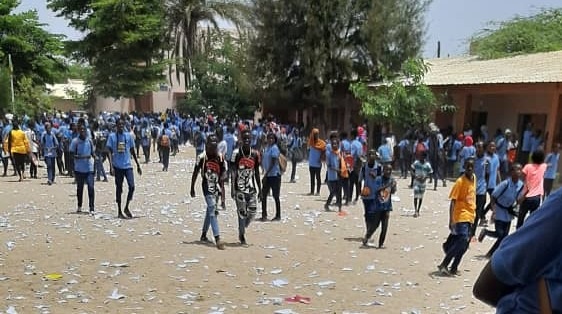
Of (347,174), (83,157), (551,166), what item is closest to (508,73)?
(551,166)

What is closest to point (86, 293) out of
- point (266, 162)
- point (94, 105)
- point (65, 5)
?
point (266, 162)

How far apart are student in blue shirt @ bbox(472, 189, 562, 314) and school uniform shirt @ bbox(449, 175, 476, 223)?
17.9 ft

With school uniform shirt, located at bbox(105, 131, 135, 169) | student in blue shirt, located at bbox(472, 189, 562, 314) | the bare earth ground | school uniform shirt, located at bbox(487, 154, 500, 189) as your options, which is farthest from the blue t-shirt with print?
student in blue shirt, located at bbox(472, 189, 562, 314)

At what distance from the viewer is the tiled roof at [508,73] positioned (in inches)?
662

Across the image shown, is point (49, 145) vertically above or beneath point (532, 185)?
above

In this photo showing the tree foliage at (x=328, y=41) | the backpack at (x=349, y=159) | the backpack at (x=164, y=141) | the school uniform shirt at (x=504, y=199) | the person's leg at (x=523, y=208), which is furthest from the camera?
the tree foliage at (x=328, y=41)

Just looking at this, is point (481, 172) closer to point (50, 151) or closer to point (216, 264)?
point (216, 264)

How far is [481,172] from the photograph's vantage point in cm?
970

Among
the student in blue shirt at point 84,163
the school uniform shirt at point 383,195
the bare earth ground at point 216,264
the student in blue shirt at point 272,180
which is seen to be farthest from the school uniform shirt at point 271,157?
the student in blue shirt at point 84,163

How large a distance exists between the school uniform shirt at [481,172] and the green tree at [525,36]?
21.3 meters

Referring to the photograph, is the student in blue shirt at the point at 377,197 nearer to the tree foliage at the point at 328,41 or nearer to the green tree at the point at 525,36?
the tree foliage at the point at 328,41

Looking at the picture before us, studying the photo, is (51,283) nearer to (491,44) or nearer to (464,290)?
(464,290)

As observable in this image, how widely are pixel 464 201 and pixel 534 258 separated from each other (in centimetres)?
563

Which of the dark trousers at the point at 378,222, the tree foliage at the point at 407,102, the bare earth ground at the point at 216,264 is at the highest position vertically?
the tree foliage at the point at 407,102
